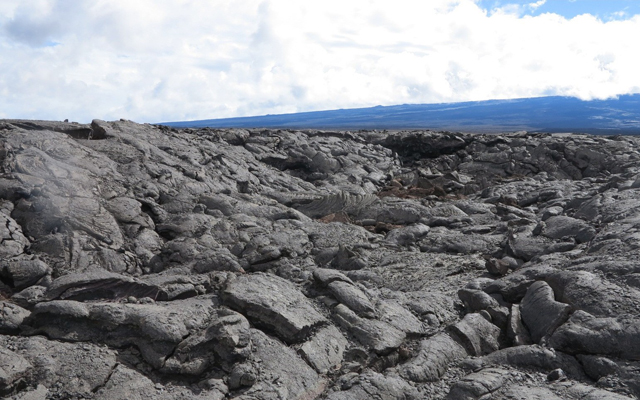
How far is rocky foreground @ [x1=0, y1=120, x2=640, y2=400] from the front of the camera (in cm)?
1204

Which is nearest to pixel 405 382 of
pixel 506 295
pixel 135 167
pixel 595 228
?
pixel 506 295

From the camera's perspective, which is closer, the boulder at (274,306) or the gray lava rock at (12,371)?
the gray lava rock at (12,371)

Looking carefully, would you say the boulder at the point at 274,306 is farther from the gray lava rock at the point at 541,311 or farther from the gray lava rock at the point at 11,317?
the gray lava rock at the point at 541,311

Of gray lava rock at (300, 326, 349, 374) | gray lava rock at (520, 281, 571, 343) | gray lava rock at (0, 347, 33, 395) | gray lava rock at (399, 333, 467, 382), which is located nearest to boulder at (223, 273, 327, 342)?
gray lava rock at (300, 326, 349, 374)

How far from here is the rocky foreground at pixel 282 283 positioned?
12.0 m

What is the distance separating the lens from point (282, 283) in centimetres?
1588

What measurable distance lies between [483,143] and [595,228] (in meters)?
32.1

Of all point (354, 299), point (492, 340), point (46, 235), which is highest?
point (46, 235)

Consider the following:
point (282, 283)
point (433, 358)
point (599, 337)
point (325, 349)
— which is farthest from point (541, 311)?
point (282, 283)

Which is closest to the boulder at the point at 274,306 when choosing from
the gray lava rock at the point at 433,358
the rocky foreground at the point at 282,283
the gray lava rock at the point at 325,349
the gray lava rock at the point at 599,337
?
the rocky foreground at the point at 282,283

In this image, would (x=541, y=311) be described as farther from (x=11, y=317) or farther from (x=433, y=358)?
(x=11, y=317)

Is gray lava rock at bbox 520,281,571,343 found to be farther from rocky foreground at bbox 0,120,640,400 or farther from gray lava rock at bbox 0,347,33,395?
gray lava rock at bbox 0,347,33,395

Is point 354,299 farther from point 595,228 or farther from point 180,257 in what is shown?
point 595,228

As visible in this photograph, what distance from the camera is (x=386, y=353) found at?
13.9 metres
